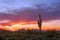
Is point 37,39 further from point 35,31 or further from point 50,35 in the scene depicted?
point 35,31

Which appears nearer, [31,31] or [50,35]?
[50,35]

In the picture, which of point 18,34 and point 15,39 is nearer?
point 15,39

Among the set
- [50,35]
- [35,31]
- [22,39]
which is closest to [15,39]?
[22,39]

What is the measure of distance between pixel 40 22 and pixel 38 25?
1.24 m

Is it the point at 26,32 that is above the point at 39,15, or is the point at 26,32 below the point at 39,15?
below

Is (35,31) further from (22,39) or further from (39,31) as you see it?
(22,39)

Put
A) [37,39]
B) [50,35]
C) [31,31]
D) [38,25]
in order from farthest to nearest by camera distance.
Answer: [31,31] < [38,25] < [50,35] < [37,39]

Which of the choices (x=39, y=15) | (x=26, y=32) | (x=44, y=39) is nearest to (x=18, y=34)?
(x=26, y=32)

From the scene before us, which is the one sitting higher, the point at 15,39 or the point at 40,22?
the point at 40,22

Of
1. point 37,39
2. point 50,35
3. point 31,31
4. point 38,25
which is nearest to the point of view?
point 37,39

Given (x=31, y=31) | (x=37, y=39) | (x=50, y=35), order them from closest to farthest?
1. (x=37, y=39)
2. (x=50, y=35)
3. (x=31, y=31)

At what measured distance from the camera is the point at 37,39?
2941 cm

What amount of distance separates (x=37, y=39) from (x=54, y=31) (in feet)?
28.8

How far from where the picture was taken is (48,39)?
2959 cm
